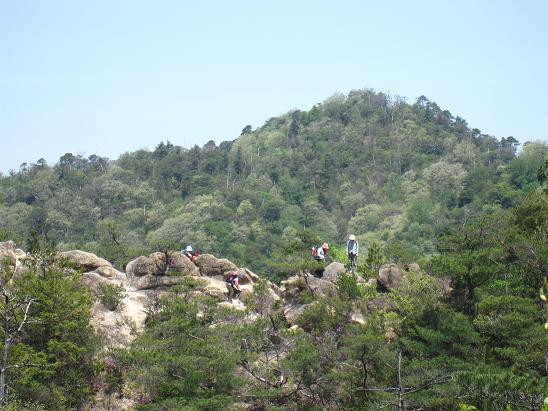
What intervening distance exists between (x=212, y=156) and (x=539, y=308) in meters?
79.4

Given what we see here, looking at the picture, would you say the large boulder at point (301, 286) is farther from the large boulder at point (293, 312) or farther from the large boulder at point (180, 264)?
the large boulder at point (180, 264)

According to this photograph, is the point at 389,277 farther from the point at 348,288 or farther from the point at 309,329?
the point at 309,329

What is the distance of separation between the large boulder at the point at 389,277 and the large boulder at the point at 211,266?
5720mm

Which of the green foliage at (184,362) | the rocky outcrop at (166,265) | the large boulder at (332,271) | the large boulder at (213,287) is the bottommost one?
the green foliage at (184,362)

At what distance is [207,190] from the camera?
3469 inches

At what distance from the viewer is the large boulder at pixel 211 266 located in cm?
2916

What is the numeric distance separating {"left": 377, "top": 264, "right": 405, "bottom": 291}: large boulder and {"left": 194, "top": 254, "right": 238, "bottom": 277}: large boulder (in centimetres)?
572

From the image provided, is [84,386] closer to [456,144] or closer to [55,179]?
[55,179]

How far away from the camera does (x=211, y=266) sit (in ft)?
96.0

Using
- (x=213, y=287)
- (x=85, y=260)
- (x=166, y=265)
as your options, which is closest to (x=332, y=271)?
(x=213, y=287)

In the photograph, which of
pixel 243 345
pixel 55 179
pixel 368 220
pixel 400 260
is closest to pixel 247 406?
pixel 243 345

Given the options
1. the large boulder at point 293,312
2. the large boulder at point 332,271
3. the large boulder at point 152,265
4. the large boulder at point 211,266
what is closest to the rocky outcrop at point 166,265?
A: the large boulder at point 152,265

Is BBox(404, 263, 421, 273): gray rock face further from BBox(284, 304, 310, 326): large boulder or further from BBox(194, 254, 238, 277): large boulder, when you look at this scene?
BBox(194, 254, 238, 277): large boulder

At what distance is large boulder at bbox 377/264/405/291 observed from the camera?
2628 centimetres
